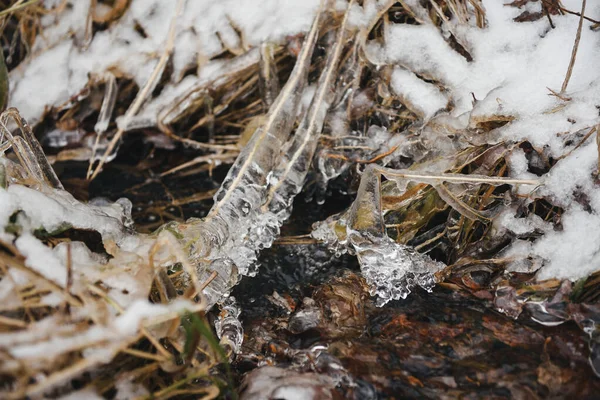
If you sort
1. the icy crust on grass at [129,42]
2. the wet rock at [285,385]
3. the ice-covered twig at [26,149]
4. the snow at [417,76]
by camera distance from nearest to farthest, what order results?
the wet rock at [285,385] → the snow at [417,76] → the ice-covered twig at [26,149] → the icy crust on grass at [129,42]

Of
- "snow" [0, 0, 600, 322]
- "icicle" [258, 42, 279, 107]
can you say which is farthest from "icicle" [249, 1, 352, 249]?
"icicle" [258, 42, 279, 107]

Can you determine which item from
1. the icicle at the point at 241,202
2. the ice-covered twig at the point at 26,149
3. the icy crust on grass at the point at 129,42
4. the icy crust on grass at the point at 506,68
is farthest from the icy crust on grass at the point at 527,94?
the ice-covered twig at the point at 26,149

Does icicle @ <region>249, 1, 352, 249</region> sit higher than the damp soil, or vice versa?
icicle @ <region>249, 1, 352, 249</region>

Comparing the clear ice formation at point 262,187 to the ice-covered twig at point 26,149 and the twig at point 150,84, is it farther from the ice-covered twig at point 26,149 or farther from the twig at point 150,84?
the twig at point 150,84

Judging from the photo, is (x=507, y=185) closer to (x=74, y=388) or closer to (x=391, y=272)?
(x=391, y=272)

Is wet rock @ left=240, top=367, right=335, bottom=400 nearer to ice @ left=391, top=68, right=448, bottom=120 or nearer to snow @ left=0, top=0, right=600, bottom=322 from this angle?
snow @ left=0, top=0, right=600, bottom=322

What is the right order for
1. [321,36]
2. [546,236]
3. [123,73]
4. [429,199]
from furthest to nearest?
[123,73] → [321,36] → [429,199] → [546,236]

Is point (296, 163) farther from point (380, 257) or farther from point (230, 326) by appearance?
point (230, 326)

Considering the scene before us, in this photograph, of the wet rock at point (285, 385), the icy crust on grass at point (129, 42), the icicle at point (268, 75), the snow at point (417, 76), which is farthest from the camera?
the icy crust on grass at point (129, 42)

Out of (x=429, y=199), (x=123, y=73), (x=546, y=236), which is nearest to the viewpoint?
(x=546, y=236)

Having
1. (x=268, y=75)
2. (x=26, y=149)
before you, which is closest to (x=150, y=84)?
(x=268, y=75)

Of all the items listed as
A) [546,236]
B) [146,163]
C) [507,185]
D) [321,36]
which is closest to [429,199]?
[507,185]
